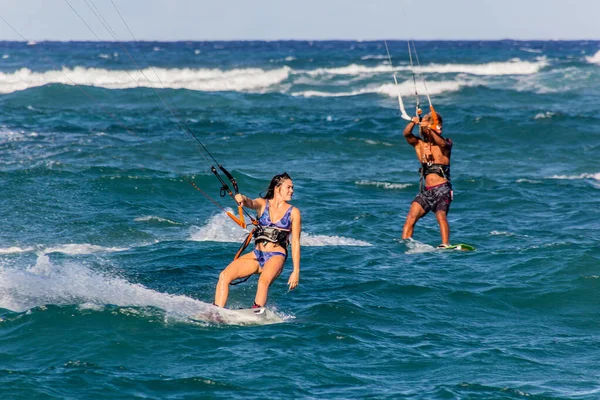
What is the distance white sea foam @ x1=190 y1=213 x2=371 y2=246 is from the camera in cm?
1373

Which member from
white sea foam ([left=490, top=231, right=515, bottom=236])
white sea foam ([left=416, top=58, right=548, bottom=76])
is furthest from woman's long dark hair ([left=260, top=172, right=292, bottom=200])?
white sea foam ([left=416, top=58, right=548, bottom=76])

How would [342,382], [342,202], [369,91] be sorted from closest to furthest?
1. [342,382]
2. [342,202]
3. [369,91]

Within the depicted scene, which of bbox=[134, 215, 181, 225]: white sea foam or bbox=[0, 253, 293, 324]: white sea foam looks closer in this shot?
bbox=[0, 253, 293, 324]: white sea foam

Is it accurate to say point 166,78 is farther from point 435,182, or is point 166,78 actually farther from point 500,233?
point 435,182

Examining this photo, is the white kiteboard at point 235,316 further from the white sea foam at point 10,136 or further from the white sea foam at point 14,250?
the white sea foam at point 10,136

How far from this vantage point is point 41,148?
73.6ft

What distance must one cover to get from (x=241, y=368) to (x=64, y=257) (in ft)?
17.6

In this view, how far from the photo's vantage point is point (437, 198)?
518 inches

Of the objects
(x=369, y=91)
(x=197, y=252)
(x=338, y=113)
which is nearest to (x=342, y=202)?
(x=197, y=252)

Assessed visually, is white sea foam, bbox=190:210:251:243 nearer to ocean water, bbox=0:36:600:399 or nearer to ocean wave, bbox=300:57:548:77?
ocean water, bbox=0:36:600:399

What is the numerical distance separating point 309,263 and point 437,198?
2.29m

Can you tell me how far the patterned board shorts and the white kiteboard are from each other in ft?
14.9

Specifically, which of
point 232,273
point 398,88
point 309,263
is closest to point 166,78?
point 398,88

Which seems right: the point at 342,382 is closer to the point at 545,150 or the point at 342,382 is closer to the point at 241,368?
the point at 241,368
